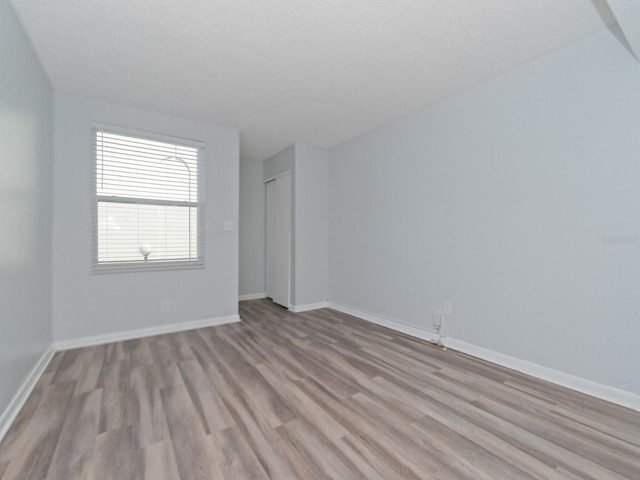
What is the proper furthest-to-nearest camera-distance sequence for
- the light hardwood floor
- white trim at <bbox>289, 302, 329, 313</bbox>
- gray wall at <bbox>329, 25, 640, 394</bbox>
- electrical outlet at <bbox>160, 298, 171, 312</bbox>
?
white trim at <bbox>289, 302, 329, 313</bbox> → electrical outlet at <bbox>160, 298, 171, 312</bbox> → gray wall at <bbox>329, 25, 640, 394</bbox> → the light hardwood floor

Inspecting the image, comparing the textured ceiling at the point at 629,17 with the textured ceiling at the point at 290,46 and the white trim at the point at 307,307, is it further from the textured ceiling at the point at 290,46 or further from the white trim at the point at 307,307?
the white trim at the point at 307,307

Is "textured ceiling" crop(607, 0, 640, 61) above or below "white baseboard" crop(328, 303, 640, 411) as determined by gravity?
above

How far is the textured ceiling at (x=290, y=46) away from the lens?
183 cm

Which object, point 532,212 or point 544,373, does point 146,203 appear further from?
point 544,373

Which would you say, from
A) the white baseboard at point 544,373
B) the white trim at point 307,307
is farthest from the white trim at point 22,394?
the white baseboard at point 544,373

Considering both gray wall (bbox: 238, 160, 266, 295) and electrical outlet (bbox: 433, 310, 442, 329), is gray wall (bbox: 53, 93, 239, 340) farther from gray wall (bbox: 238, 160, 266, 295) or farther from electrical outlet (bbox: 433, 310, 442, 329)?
electrical outlet (bbox: 433, 310, 442, 329)

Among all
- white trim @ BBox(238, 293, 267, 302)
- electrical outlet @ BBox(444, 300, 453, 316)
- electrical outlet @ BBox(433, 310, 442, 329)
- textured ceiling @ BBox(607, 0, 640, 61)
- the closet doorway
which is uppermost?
textured ceiling @ BBox(607, 0, 640, 61)

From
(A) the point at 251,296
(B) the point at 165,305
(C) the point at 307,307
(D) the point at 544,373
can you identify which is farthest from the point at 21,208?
(D) the point at 544,373

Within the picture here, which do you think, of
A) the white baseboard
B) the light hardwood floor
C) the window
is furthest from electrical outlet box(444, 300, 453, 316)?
the window

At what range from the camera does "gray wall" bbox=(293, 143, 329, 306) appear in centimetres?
440

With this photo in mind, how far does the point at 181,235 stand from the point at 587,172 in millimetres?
4034

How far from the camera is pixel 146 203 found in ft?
10.8

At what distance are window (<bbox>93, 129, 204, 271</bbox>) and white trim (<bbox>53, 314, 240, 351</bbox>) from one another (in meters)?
0.72

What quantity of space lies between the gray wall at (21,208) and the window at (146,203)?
1.57 feet
